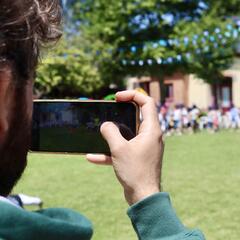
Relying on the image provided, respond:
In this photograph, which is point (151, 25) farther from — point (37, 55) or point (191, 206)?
point (37, 55)

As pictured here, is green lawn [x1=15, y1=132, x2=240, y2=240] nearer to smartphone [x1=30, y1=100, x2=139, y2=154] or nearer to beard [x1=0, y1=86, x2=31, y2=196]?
smartphone [x1=30, y1=100, x2=139, y2=154]

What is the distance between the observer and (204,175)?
9141mm

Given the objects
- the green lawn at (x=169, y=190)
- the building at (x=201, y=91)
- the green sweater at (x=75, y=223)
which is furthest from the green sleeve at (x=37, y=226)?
the building at (x=201, y=91)

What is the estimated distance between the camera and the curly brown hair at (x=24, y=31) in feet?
2.69

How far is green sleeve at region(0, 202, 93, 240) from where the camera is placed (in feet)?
2.46

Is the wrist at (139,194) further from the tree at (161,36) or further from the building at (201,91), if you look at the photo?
the building at (201,91)

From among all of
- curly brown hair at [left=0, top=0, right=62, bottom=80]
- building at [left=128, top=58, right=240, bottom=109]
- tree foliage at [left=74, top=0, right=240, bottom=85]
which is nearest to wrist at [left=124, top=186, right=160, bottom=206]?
curly brown hair at [left=0, top=0, right=62, bottom=80]

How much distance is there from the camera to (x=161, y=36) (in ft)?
81.4

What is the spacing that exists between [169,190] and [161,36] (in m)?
17.9

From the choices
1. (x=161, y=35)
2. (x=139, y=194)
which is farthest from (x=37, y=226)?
(x=161, y=35)

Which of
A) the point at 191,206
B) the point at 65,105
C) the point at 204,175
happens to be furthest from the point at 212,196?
the point at 65,105

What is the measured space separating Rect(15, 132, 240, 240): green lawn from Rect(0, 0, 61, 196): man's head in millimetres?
2645

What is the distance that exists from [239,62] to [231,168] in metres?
24.7

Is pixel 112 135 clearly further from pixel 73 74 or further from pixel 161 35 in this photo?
pixel 73 74
